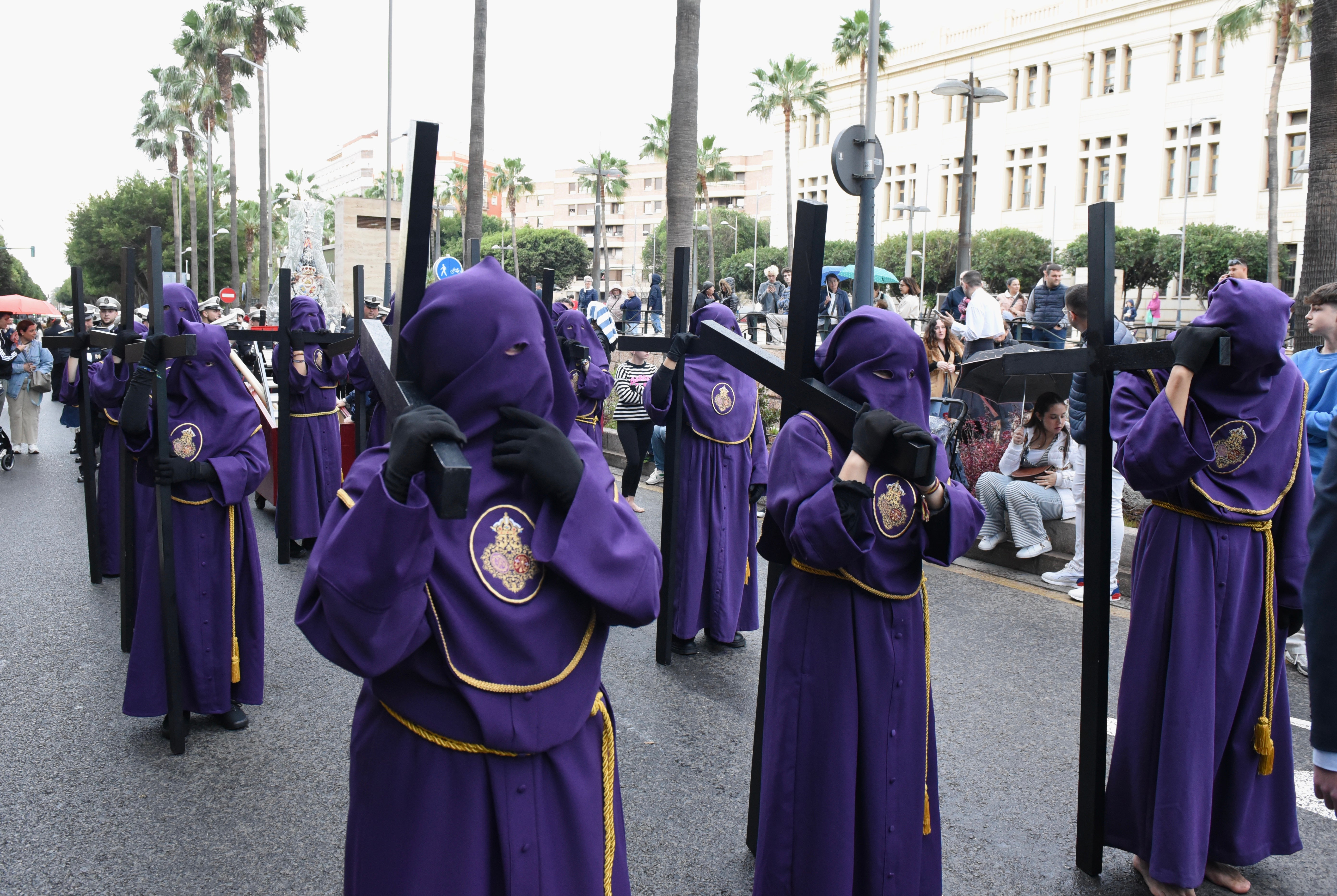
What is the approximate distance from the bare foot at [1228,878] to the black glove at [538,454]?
3063 millimetres

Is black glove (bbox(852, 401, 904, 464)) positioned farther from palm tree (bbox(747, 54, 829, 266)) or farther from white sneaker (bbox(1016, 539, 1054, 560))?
palm tree (bbox(747, 54, 829, 266))

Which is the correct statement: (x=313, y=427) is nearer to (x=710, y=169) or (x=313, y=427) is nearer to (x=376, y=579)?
(x=376, y=579)

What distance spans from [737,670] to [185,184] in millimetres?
89854

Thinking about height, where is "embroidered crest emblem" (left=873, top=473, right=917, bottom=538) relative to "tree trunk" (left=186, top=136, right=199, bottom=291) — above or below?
below

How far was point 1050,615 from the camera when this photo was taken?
718 cm

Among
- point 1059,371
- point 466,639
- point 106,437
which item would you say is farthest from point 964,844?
point 106,437

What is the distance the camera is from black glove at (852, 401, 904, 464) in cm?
291

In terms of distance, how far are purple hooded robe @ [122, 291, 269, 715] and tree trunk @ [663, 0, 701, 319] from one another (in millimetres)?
9849

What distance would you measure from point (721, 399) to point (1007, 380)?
2991 mm

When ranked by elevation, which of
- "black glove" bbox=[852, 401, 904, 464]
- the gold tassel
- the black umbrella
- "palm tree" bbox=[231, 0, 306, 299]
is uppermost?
"palm tree" bbox=[231, 0, 306, 299]

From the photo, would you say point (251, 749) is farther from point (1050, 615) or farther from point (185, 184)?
point (185, 184)

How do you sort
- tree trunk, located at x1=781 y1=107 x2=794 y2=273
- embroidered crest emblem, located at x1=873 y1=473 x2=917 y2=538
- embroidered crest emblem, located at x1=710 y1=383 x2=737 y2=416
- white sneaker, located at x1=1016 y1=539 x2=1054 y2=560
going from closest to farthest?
embroidered crest emblem, located at x1=873 y1=473 x2=917 y2=538 → embroidered crest emblem, located at x1=710 y1=383 x2=737 y2=416 → white sneaker, located at x1=1016 y1=539 x2=1054 y2=560 → tree trunk, located at x1=781 y1=107 x2=794 y2=273

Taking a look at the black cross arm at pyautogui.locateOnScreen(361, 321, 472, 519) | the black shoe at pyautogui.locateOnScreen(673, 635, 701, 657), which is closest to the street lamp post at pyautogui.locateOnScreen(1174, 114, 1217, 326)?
the black shoe at pyautogui.locateOnScreen(673, 635, 701, 657)

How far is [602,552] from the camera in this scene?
2238mm
